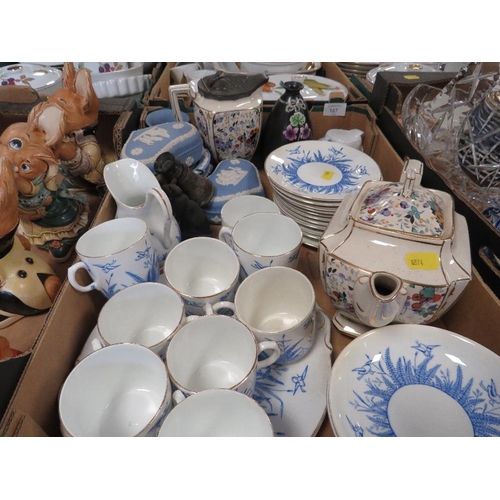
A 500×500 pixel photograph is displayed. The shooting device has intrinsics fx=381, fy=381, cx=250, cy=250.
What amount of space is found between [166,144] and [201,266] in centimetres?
33

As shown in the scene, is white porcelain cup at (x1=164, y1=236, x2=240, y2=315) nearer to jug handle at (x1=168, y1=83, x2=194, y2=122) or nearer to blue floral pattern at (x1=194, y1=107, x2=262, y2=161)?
blue floral pattern at (x1=194, y1=107, x2=262, y2=161)

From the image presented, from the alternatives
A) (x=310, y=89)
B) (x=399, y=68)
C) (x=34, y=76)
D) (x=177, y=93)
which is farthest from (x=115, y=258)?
Answer: (x=399, y=68)

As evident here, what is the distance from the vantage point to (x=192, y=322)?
2.08 feet

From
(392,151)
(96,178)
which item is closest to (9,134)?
(96,178)

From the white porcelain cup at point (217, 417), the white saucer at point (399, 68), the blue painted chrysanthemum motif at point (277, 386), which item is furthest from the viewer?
the white saucer at point (399, 68)

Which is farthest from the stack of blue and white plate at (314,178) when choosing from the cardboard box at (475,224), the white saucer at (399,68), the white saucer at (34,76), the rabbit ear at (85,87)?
the white saucer at (34,76)

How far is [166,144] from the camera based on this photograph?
3.07 feet

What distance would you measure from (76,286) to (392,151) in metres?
0.80

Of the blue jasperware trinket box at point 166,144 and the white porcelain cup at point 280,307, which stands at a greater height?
the blue jasperware trinket box at point 166,144

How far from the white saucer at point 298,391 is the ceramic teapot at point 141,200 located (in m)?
0.34

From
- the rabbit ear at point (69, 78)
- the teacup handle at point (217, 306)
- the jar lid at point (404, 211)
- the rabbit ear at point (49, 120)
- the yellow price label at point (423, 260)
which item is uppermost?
the rabbit ear at point (69, 78)

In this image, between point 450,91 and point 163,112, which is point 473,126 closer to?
point 450,91

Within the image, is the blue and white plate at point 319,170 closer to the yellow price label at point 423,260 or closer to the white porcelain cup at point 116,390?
the yellow price label at point 423,260

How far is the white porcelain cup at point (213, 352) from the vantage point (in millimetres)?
606
